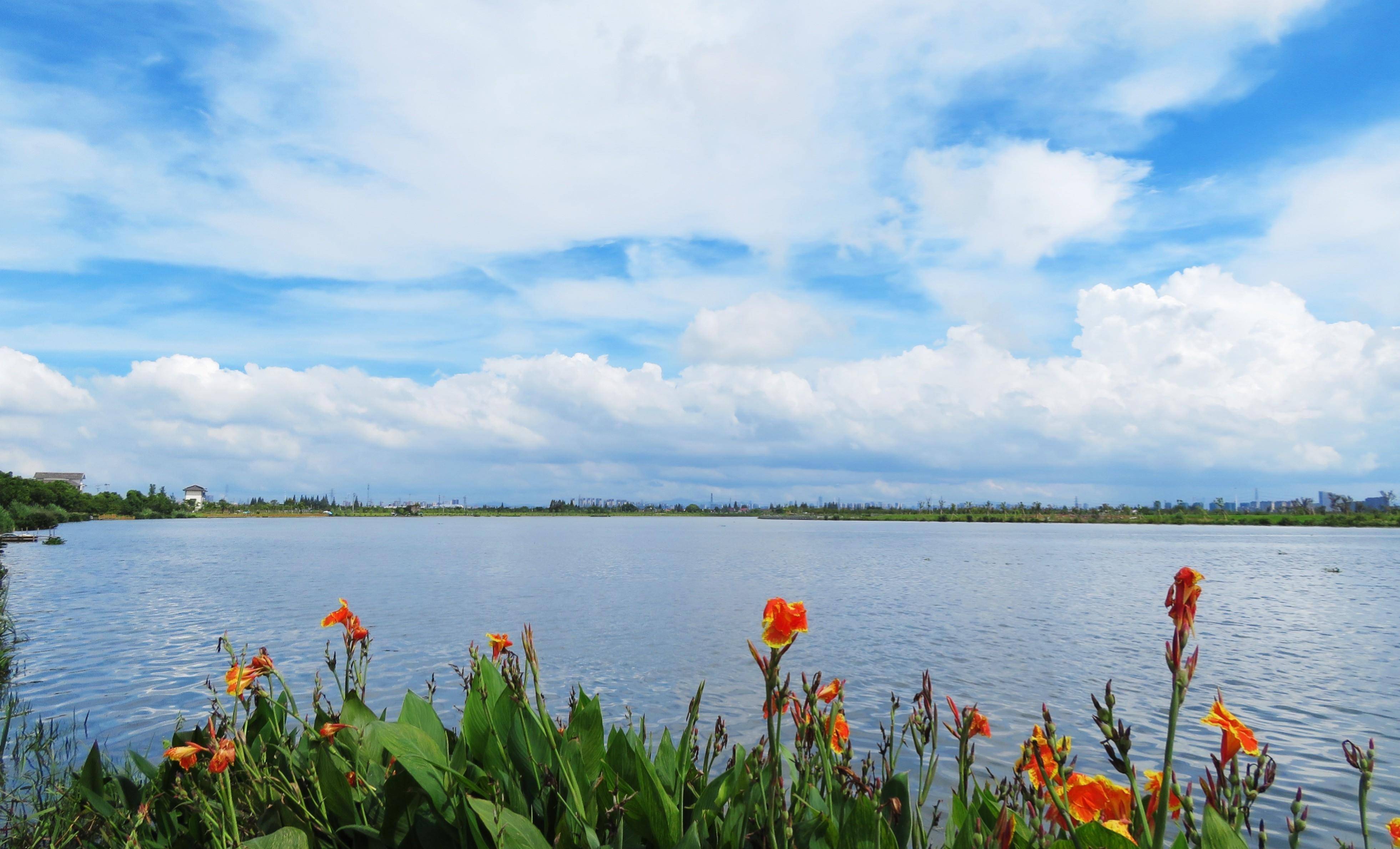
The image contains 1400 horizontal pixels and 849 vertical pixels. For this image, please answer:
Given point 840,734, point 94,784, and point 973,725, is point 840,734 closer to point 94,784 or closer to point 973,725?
point 973,725

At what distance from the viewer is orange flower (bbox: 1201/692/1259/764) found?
4.43ft

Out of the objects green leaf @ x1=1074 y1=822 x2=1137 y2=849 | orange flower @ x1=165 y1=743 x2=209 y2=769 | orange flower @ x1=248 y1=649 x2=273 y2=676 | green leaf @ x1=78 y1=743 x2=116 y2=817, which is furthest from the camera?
green leaf @ x1=78 y1=743 x2=116 y2=817

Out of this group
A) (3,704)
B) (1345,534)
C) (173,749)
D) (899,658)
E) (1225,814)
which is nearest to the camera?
(1225,814)

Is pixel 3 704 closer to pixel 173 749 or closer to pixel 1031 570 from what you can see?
pixel 173 749

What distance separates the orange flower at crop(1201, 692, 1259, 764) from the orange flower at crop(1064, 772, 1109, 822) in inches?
18.7

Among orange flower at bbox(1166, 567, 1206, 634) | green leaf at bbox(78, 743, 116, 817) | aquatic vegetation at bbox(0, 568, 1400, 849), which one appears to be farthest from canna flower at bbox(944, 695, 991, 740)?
green leaf at bbox(78, 743, 116, 817)

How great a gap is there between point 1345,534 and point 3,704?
253 feet

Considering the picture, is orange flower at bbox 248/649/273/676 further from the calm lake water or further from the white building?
the white building

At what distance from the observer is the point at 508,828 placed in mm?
1991

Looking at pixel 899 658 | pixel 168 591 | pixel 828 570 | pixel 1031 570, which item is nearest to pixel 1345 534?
pixel 1031 570

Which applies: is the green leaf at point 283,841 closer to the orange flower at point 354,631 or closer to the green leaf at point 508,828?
the green leaf at point 508,828

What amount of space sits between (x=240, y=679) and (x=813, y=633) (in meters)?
11.2

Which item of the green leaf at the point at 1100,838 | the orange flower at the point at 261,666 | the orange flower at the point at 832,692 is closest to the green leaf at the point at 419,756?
the orange flower at the point at 261,666

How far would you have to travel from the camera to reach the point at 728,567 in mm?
25547
